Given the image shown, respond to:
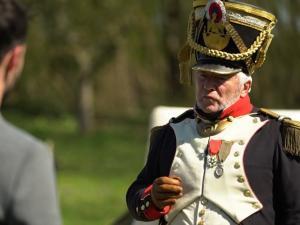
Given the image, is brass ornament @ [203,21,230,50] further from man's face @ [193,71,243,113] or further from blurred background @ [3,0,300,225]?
blurred background @ [3,0,300,225]

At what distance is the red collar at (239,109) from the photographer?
278 cm

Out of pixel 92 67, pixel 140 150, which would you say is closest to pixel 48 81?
pixel 92 67

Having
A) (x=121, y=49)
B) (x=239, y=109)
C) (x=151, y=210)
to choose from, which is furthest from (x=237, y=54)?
(x=121, y=49)

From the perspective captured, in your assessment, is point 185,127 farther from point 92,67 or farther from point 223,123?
A: point 92,67

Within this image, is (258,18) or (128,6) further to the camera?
(128,6)

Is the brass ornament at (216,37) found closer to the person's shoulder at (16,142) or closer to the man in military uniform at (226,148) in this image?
the man in military uniform at (226,148)

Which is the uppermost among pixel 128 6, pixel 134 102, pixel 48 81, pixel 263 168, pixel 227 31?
pixel 227 31

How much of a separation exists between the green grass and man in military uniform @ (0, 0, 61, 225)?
3.35 meters

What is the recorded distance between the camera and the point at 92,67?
18.3m

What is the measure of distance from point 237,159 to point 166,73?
15.2 meters

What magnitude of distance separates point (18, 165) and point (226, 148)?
3.74 feet

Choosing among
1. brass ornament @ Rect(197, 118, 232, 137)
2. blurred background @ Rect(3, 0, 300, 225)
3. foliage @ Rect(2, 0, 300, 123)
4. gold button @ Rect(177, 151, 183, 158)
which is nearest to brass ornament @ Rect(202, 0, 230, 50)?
brass ornament @ Rect(197, 118, 232, 137)

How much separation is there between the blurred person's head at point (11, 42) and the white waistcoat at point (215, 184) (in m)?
1.07

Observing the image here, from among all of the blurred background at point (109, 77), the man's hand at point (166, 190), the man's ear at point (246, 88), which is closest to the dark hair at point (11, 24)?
the man's hand at point (166, 190)
